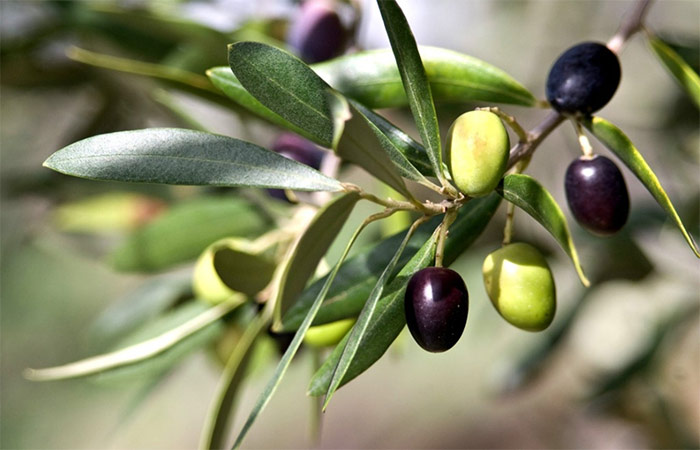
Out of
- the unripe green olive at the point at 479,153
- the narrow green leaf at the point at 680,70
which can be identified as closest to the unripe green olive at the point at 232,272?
the unripe green olive at the point at 479,153

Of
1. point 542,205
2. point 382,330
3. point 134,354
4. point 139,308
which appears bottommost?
point 139,308

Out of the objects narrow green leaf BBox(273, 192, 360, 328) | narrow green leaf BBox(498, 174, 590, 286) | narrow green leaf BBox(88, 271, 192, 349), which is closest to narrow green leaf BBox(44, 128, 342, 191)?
narrow green leaf BBox(273, 192, 360, 328)

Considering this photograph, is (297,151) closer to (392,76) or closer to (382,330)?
(392,76)

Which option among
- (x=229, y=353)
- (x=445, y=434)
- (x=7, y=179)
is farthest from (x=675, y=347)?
(x=445, y=434)

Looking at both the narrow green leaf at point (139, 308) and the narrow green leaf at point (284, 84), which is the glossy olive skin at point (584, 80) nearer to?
the narrow green leaf at point (284, 84)

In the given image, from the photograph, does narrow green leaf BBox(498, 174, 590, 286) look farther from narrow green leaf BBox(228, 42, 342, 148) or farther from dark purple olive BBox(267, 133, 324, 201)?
dark purple olive BBox(267, 133, 324, 201)

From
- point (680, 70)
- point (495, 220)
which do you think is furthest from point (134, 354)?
point (495, 220)
